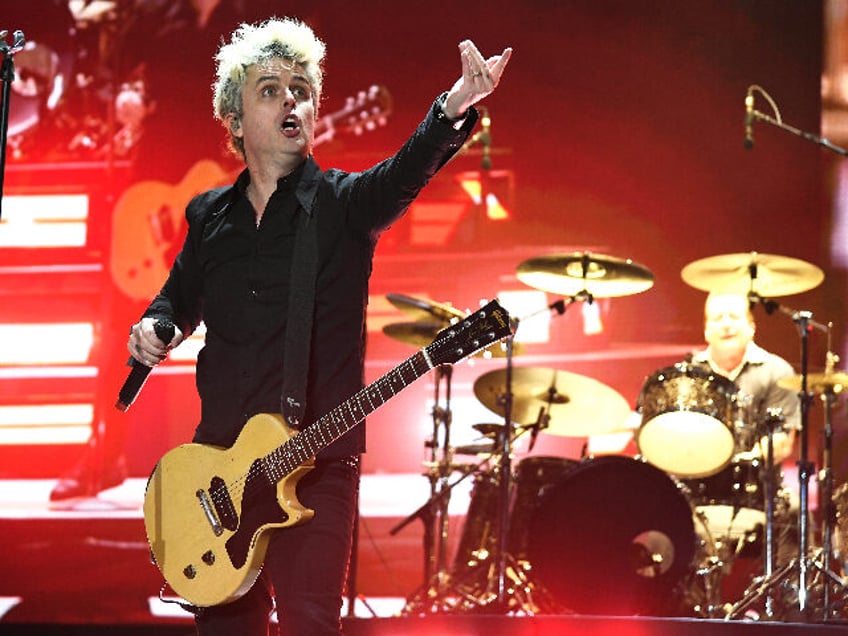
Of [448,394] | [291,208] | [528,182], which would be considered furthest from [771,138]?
[291,208]

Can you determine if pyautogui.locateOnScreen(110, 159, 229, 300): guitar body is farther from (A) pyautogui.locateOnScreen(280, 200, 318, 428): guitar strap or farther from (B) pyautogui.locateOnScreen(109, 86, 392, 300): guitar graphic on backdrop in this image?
(A) pyautogui.locateOnScreen(280, 200, 318, 428): guitar strap

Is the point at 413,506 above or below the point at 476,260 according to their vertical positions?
below

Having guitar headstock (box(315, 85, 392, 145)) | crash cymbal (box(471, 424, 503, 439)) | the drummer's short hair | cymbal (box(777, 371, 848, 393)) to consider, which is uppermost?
guitar headstock (box(315, 85, 392, 145))

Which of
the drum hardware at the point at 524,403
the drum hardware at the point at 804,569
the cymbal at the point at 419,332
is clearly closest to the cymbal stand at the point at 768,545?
the drum hardware at the point at 804,569

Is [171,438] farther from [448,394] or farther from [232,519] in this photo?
[232,519]

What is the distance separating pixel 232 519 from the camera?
9.34 feet

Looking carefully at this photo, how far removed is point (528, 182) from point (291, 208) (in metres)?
4.33

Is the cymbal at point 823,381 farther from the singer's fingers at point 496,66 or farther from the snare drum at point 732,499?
the singer's fingers at point 496,66

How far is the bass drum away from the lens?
5.72 m

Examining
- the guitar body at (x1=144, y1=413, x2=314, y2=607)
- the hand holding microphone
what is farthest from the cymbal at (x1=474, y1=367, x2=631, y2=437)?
the guitar body at (x1=144, y1=413, x2=314, y2=607)

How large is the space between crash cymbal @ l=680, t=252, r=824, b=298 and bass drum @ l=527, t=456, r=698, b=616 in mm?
1330

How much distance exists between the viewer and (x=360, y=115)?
7.20 metres

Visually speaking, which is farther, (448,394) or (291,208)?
(448,394)

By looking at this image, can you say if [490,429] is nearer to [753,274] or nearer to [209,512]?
[753,274]
